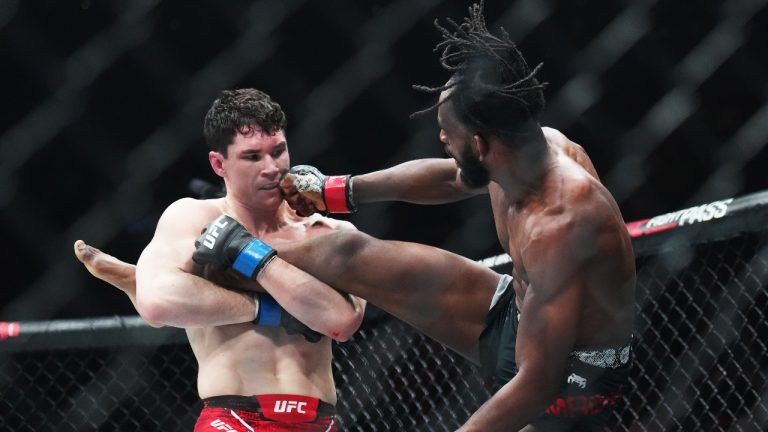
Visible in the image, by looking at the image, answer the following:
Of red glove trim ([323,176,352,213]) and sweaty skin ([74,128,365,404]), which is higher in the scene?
red glove trim ([323,176,352,213])

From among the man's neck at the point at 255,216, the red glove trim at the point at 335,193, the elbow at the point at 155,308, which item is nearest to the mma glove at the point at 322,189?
the red glove trim at the point at 335,193

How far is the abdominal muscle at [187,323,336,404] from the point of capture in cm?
244

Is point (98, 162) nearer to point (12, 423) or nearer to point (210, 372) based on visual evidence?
point (12, 423)

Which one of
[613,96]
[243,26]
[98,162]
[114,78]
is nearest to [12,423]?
[98,162]

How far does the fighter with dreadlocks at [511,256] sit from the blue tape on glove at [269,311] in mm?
63

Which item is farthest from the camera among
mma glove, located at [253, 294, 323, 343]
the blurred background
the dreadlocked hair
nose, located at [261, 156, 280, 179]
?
the blurred background

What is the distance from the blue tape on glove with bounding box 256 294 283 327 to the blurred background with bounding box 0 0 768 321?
1.03m

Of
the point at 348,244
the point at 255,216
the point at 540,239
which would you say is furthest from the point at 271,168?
the point at 540,239

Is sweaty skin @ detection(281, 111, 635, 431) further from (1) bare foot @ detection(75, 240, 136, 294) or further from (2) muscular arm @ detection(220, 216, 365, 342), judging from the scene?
(1) bare foot @ detection(75, 240, 136, 294)

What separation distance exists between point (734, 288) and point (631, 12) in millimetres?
1368

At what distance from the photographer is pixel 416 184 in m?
2.62

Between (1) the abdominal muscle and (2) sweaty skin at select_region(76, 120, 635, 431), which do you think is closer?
(2) sweaty skin at select_region(76, 120, 635, 431)

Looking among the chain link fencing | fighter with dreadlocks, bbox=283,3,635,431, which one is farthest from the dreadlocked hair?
the chain link fencing

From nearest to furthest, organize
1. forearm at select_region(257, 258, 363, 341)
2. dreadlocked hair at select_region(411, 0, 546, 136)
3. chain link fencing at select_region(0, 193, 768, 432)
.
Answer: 1. dreadlocked hair at select_region(411, 0, 546, 136)
2. forearm at select_region(257, 258, 363, 341)
3. chain link fencing at select_region(0, 193, 768, 432)
